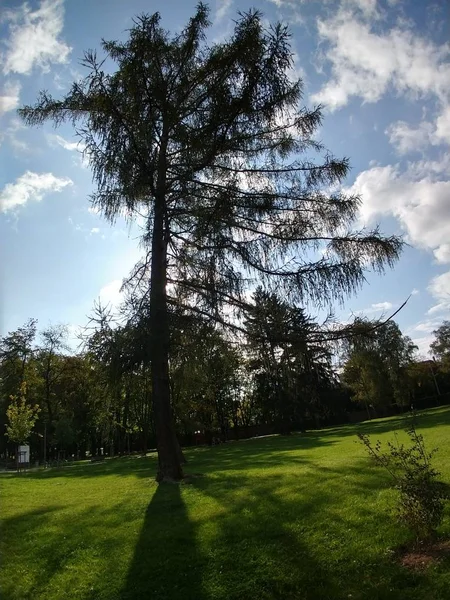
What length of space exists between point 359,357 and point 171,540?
13.3 ft

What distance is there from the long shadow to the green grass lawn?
15 mm

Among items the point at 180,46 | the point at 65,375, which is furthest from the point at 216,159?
the point at 65,375

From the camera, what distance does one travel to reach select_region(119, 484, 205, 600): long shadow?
4.80 m

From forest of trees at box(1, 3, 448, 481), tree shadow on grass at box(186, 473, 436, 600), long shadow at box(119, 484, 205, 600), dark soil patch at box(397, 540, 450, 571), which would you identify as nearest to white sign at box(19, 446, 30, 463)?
forest of trees at box(1, 3, 448, 481)

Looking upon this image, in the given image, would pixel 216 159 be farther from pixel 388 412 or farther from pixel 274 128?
pixel 388 412

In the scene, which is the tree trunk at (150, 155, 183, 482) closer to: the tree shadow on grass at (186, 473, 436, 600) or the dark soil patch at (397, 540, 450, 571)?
the tree shadow on grass at (186, 473, 436, 600)

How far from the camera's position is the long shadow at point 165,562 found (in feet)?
15.8

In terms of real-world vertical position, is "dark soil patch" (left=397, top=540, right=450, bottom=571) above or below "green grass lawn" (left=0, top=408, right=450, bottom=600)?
below

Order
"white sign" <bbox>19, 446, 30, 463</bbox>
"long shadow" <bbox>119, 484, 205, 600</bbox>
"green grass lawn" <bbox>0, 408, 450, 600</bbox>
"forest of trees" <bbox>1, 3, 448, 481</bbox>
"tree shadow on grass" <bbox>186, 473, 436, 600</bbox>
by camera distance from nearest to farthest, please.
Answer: "tree shadow on grass" <bbox>186, 473, 436, 600</bbox>
"green grass lawn" <bbox>0, 408, 450, 600</bbox>
"long shadow" <bbox>119, 484, 205, 600</bbox>
"forest of trees" <bbox>1, 3, 448, 481</bbox>
"white sign" <bbox>19, 446, 30, 463</bbox>

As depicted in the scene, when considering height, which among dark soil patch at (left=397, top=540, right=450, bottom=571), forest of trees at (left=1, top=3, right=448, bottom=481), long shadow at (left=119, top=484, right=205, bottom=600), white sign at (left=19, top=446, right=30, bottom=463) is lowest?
dark soil patch at (left=397, top=540, right=450, bottom=571)

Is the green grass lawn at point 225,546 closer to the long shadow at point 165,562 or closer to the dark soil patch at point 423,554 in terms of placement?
the long shadow at point 165,562

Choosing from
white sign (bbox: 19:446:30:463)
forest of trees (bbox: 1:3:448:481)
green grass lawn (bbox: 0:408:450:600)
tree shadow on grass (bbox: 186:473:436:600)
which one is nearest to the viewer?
tree shadow on grass (bbox: 186:473:436:600)

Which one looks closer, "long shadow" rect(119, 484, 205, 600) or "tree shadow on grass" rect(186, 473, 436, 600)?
"tree shadow on grass" rect(186, 473, 436, 600)

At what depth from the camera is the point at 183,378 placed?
10.3 m
